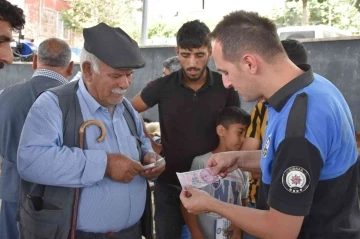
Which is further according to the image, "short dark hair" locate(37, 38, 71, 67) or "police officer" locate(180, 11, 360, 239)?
"short dark hair" locate(37, 38, 71, 67)

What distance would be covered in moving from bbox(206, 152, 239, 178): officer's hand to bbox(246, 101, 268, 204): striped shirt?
661mm

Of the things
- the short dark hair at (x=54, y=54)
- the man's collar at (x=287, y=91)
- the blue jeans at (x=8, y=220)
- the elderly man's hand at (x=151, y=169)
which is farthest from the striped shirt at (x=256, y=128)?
the blue jeans at (x=8, y=220)

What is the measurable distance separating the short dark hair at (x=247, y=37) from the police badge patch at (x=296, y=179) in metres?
0.43

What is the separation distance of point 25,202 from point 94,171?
0.40m

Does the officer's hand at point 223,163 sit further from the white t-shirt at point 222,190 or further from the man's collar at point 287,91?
the man's collar at point 287,91

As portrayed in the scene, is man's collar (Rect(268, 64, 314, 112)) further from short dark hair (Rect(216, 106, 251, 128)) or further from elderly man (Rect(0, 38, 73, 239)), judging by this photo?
elderly man (Rect(0, 38, 73, 239))

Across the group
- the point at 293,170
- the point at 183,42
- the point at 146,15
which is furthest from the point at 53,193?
the point at 146,15

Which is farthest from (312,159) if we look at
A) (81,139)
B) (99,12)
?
(99,12)

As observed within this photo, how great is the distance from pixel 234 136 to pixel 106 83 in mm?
1058

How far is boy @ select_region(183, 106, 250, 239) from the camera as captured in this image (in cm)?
282

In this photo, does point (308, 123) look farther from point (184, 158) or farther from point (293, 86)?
point (184, 158)

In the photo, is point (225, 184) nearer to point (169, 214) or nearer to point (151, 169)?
point (169, 214)

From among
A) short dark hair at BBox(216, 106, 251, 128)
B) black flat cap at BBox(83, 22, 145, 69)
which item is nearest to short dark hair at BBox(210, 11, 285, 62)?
A: black flat cap at BBox(83, 22, 145, 69)

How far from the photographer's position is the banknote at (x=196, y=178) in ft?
7.07
